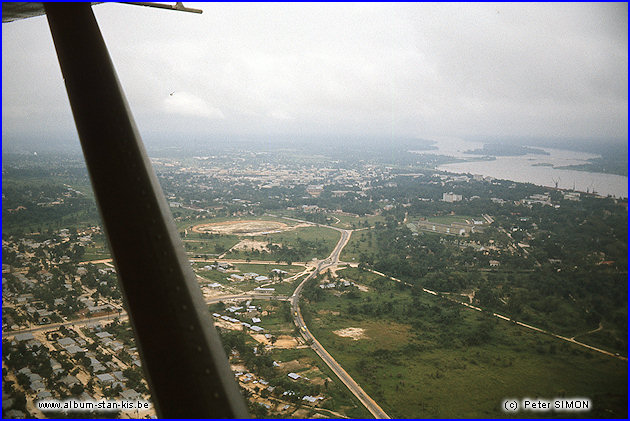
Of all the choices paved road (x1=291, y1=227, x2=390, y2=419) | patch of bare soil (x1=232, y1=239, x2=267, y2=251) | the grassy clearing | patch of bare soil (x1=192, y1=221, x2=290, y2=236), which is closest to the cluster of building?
paved road (x1=291, y1=227, x2=390, y2=419)

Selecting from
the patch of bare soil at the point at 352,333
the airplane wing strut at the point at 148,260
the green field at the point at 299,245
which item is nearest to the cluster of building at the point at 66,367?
the patch of bare soil at the point at 352,333

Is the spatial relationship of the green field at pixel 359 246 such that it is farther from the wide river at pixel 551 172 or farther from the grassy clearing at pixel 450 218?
the wide river at pixel 551 172

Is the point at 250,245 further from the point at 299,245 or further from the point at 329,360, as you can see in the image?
the point at 329,360

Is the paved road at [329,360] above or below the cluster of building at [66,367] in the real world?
below

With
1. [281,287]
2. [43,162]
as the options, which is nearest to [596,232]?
[281,287]

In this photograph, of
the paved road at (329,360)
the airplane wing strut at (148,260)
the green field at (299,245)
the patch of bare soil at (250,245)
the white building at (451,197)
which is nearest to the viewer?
the airplane wing strut at (148,260)

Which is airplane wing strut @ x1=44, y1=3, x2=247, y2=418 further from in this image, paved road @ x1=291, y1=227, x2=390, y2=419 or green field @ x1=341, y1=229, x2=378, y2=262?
green field @ x1=341, y1=229, x2=378, y2=262

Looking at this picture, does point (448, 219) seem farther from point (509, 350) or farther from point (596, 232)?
point (509, 350)

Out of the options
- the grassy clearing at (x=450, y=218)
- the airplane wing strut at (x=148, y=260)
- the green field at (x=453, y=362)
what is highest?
the airplane wing strut at (x=148, y=260)
